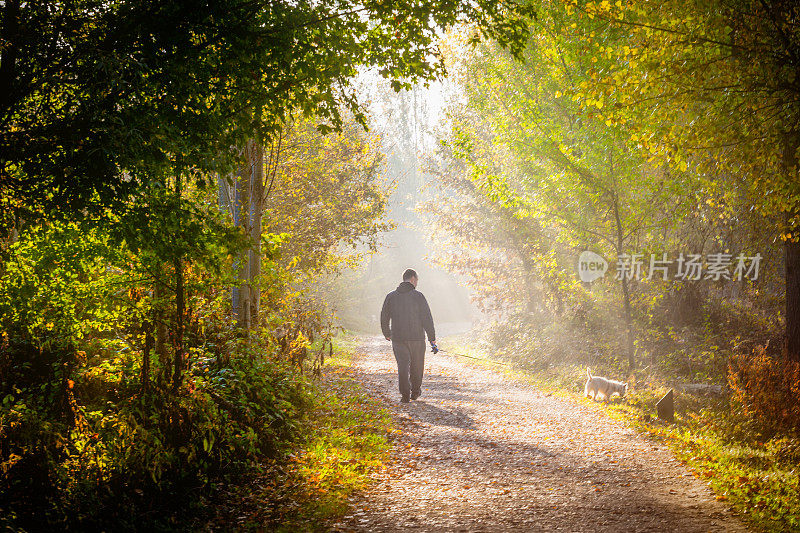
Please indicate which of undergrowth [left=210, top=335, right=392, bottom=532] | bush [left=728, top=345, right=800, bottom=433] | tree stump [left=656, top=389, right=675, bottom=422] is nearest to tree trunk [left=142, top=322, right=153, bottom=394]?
undergrowth [left=210, top=335, right=392, bottom=532]

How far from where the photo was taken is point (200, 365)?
22.4ft

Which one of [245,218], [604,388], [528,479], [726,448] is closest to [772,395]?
[726,448]

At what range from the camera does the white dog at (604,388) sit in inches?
425

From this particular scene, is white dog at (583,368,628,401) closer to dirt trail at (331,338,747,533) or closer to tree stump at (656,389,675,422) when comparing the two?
dirt trail at (331,338,747,533)

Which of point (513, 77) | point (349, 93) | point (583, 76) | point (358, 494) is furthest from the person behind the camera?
point (513, 77)

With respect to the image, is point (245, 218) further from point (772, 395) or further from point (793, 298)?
point (793, 298)

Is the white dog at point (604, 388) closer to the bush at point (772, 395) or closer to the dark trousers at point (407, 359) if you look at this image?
the bush at point (772, 395)

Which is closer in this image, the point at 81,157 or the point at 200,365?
the point at 81,157

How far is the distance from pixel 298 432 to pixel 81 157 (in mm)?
4641

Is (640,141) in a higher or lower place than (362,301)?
higher

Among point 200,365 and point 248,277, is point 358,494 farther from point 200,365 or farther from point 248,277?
point 248,277

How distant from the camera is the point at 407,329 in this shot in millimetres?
10766

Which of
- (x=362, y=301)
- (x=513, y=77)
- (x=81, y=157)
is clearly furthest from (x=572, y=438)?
(x=362, y=301)

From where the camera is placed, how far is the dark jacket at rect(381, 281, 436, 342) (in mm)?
10777
